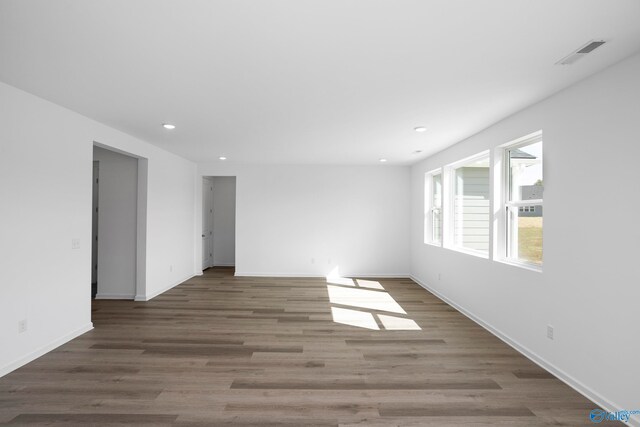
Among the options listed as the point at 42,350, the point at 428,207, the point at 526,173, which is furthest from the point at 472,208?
the point at 42,350

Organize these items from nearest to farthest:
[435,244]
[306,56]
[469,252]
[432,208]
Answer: [306,56], [469,252], [435,244], [432,208]

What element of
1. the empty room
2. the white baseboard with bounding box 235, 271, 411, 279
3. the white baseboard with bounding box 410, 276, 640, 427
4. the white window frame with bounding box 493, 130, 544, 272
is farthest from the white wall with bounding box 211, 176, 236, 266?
the white window frame with bounding box 493, 130, 544, 272

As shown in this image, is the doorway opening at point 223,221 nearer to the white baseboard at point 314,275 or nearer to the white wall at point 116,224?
the white baseboard at point 314,275

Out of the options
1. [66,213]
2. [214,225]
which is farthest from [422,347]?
[214,225]

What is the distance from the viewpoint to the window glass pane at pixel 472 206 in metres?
4.45

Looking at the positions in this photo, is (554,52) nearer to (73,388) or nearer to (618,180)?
(618,180)

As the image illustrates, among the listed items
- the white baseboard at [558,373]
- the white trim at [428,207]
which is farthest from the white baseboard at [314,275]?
the white baseboard at [558,373]

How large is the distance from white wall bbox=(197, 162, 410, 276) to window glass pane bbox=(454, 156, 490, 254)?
2051mm

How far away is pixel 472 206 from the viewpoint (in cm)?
488

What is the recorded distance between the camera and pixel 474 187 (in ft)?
15.9

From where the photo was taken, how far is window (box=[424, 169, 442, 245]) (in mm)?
6332

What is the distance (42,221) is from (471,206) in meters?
5.47

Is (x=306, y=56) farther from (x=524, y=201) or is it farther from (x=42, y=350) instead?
(x=42, y=350)

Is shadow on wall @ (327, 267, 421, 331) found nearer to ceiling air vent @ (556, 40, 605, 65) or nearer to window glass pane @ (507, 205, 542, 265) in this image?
window glass pane @ (507, 205, 542, 265)
